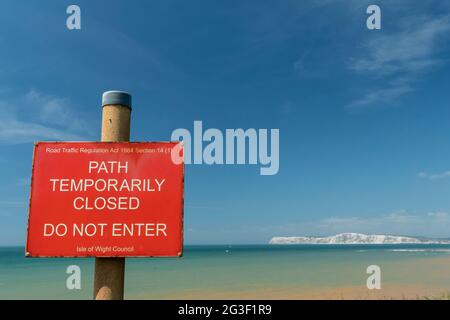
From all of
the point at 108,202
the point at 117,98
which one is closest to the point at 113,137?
the point at 117,98

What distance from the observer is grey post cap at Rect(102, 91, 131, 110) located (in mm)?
5117

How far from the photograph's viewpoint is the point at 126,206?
491 centimetres

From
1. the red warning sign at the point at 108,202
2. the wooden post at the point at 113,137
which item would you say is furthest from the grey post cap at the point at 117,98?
the red warning sign at the point at 108,202

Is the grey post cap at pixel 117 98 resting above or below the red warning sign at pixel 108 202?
above

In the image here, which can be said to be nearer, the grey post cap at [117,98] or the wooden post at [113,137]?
the wooden post at [113,137]

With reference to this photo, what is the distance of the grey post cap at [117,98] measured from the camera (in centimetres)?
512

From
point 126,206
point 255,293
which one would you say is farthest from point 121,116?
point 255,293

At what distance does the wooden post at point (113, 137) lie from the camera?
499 centimetres

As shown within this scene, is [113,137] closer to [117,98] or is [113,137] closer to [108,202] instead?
[117,98]

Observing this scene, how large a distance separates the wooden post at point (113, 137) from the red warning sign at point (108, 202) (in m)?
0.17

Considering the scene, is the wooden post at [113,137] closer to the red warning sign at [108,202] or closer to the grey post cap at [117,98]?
the grey post cap at [117,98]

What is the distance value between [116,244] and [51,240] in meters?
0.84

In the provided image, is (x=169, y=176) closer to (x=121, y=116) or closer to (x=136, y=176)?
(x=136, y=176)

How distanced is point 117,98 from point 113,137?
1.72 feet
